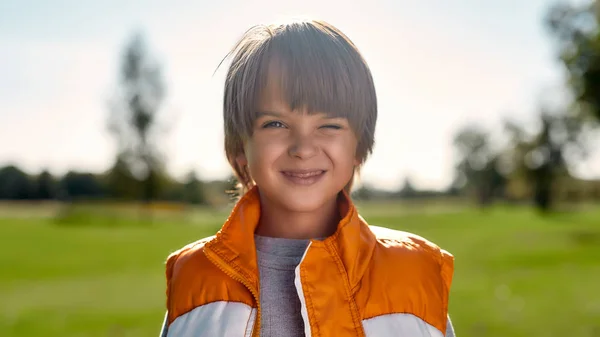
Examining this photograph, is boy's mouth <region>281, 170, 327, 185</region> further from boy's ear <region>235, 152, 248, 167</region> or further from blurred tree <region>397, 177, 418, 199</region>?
blurred tree <region>397, 177, 418, 199</region>

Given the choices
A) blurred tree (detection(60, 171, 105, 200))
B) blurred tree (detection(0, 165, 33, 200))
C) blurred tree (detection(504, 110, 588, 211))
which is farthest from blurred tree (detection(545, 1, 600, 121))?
blurred tree (detection(0, 165, 33, 200))

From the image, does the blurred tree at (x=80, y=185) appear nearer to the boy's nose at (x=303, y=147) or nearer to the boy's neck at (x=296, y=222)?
the boy's neck at (x=296, y=222)

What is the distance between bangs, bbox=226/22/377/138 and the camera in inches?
99.5

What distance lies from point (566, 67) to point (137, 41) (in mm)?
28333

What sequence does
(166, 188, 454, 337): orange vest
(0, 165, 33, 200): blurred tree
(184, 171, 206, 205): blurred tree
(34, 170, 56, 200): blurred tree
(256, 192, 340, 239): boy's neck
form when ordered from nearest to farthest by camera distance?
(166, 188, 454, 337): orange vest < (256, 192, 340, 239): boy's neck < (184, 171, 206, 205): blurred tree < (34, 170, 56, 200): blurred tree < (0, 165, 33, 200): blurred tree

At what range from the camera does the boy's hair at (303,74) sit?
99.6 inches

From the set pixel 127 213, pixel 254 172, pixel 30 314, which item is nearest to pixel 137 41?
pixel 127 213

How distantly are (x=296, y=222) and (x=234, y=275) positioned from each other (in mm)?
339

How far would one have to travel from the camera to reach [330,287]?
95.7 inches

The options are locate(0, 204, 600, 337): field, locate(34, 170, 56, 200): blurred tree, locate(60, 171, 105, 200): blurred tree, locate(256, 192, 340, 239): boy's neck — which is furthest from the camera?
locate(34, 170, 56, 200): blurred tree

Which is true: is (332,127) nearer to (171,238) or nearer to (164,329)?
(164,329)

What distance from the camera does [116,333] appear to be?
773 cm

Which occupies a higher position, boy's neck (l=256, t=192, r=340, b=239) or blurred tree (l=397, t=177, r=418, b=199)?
boy's neck (l=256, t=192, r=340, b=239)

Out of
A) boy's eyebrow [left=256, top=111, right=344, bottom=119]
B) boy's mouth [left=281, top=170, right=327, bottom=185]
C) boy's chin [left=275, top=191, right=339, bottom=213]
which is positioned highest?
boy's eyebrow [left=256, top=111, right=344, bottom=119]
